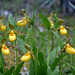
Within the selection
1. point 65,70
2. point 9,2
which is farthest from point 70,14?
point 65,70

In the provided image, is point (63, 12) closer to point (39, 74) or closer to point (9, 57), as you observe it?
point (9, 57)

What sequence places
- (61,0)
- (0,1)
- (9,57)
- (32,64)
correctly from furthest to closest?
(0,1) → (61,0) → (9,57) → (32,64)

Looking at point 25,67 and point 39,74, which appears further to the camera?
point 25,67

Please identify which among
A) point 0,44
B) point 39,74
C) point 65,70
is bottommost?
point 65,70

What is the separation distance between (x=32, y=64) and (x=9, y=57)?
70 centimetres

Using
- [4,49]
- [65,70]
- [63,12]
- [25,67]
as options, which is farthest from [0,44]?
[63,12]

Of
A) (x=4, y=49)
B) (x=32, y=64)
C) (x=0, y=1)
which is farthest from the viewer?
(x=0, y=1)

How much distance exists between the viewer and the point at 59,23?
3.98ft

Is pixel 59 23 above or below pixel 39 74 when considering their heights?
above

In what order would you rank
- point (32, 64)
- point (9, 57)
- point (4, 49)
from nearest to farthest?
point (4, 49)
point (32, 64)
point (9, 57)

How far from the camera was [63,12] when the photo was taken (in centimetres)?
609

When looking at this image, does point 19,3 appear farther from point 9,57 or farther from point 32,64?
point 32,64

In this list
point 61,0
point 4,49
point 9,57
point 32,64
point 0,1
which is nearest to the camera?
point 4,49

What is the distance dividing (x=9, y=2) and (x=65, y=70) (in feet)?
19.8
